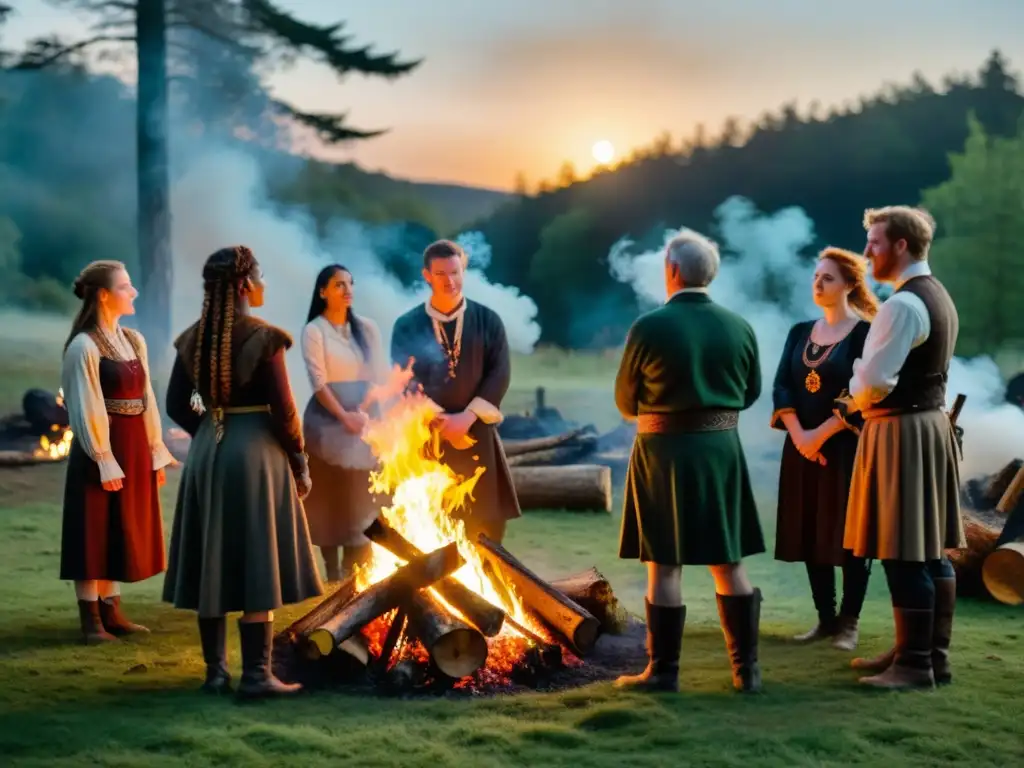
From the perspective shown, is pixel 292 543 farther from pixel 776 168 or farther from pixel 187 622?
pixel 776 168

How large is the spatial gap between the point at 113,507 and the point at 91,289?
4.03ft

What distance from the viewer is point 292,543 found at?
5465 millimetres

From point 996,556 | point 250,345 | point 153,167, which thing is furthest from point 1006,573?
point 153,167

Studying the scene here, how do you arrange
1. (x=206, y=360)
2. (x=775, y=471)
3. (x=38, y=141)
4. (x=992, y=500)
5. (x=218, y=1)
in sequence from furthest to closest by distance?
(x=38, y=141) < (x=218, y=1) < (x=775, y=471) < (x=992, y=500) < (x=206, y=360)

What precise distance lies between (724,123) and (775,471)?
16.5 feet

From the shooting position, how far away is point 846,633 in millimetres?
6574

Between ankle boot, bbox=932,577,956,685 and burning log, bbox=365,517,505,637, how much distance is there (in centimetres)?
209

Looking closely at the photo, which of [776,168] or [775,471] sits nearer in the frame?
[775,471]

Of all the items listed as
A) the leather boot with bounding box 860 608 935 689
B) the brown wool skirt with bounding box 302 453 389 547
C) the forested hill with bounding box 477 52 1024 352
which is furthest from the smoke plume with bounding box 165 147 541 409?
the leather boot with bounding box 860 608 935 689

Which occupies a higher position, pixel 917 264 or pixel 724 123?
pixel 724 123

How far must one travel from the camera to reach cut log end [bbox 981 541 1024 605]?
7.78m

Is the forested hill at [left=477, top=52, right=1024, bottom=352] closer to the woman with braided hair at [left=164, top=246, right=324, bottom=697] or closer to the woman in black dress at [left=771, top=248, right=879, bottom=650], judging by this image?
the woman in black dress at [left=771, top=248, right=879, bottom=650]

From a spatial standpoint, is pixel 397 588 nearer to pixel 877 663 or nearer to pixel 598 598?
pixel 598 598

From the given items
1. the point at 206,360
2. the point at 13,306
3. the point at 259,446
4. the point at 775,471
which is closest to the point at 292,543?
the point at 259,446
